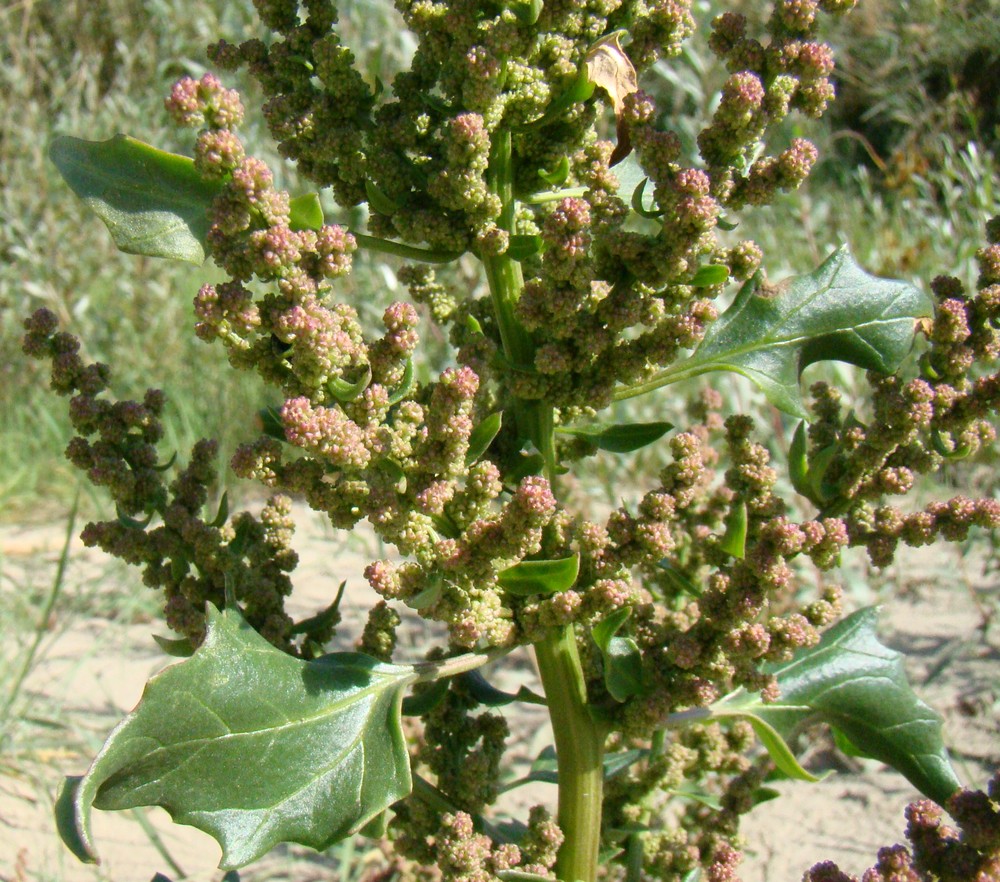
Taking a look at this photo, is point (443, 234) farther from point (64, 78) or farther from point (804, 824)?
point (64, 78)

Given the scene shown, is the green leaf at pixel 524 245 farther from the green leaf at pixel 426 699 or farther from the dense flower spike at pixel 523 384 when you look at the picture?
the green leaf at pixel 426 699

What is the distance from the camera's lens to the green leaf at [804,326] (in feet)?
4.74

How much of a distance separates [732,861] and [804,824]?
1502 mm

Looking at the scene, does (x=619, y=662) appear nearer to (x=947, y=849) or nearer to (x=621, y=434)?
(x=621, y=434)

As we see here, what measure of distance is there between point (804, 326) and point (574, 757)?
688 millimetres

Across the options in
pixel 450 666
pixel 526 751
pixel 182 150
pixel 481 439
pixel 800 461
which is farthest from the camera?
pixel 182 150

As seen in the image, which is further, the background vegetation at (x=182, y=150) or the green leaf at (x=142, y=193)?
the background vegetation at (x=182, y=150)

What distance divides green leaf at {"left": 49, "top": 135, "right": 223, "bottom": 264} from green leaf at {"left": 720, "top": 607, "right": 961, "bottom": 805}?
41.8 inches

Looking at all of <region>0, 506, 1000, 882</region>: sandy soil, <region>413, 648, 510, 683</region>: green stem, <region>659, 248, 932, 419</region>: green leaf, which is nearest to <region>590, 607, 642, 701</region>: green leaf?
<region>413, 648, 510, 683</region>: green stem

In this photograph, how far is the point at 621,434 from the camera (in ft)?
4.88

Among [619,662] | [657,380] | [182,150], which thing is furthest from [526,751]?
[182,150]

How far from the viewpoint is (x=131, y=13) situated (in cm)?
792

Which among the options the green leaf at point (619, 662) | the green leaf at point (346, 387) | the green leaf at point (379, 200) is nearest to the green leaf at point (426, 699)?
the green leaf at point (619, 662)

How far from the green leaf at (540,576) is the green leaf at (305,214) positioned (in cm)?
47
